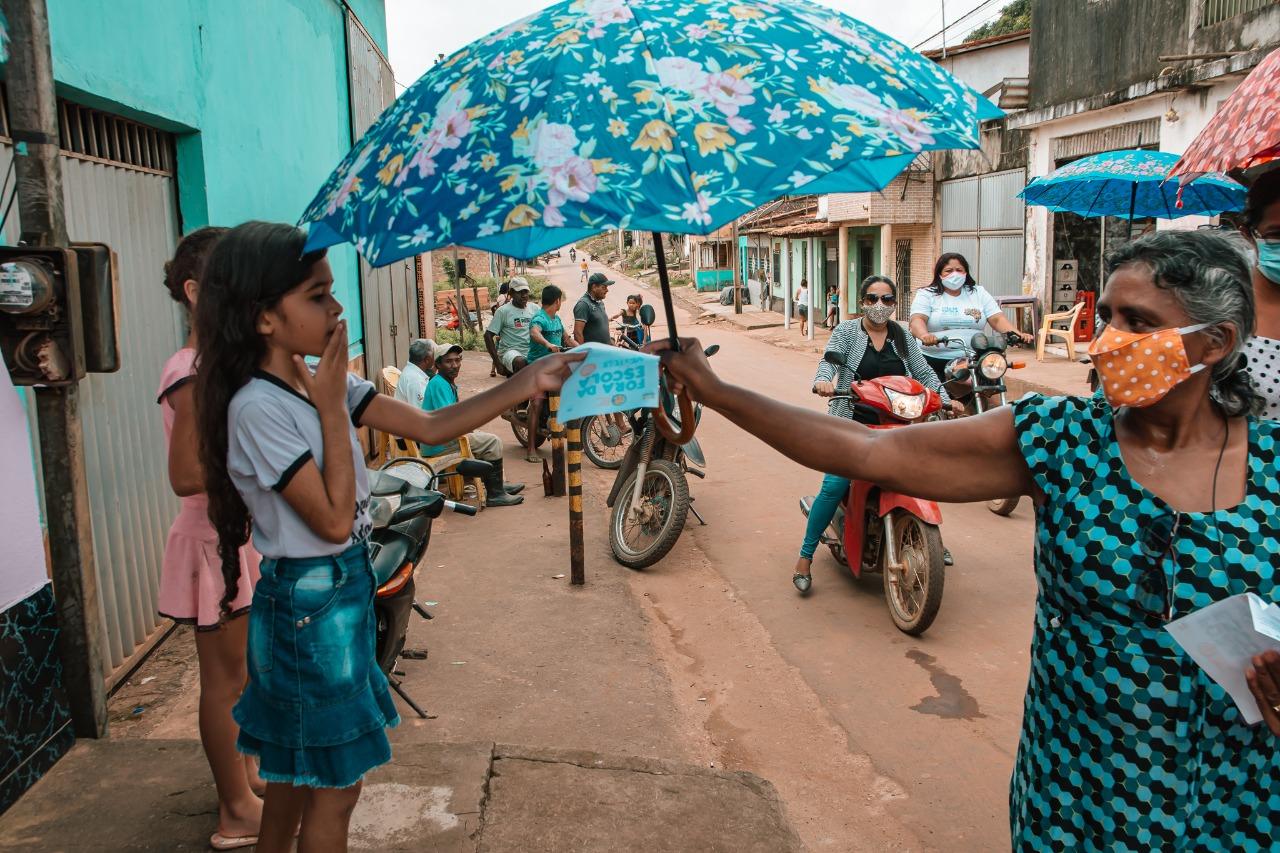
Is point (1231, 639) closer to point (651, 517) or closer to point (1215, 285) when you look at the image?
point (1215, 285)

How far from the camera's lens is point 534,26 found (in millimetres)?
2070

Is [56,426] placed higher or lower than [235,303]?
lower


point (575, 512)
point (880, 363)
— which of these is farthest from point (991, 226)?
point (575, 512)

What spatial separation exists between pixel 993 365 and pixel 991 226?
1294cm

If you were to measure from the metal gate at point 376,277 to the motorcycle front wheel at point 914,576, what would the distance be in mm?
6752

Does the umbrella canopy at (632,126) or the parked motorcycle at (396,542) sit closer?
the umbrella canopy at (632,126)

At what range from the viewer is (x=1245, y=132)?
3324 millimetres

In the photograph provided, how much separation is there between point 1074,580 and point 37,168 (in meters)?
3.17

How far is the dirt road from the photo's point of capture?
3.80m

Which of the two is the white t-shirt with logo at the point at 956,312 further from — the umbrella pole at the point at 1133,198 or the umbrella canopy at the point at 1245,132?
the umbrella canopy at the point at 1245,132

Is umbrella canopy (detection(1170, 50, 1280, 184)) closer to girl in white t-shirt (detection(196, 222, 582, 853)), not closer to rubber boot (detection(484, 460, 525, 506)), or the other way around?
girl in white t-shirt (detection(196, 222, 582, 853))

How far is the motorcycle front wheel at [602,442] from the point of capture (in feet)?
32.1

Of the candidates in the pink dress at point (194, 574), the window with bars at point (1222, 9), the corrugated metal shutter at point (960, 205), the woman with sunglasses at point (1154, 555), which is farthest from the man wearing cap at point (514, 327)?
the corrugated metal shutter at point (960, 205)

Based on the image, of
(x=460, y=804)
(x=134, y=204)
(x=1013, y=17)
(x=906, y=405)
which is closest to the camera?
(x=460, y=804)
